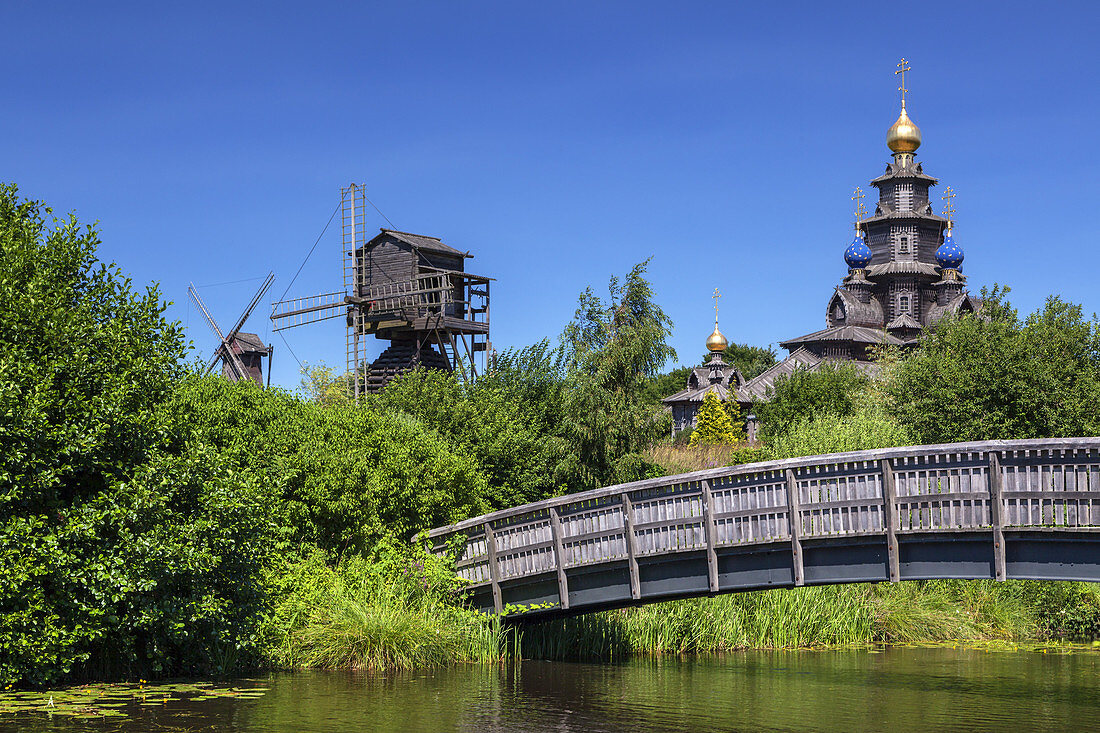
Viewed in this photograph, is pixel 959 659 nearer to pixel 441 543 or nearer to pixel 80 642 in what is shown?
pixel 441 543

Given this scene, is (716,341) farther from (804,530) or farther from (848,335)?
(804,530)

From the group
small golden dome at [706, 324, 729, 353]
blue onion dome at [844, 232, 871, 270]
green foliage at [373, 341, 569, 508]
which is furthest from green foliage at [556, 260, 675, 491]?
small golden dome at [706, 324, 729, 353]

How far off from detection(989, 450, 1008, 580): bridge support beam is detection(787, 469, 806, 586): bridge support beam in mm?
3102

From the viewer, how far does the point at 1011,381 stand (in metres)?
36.4

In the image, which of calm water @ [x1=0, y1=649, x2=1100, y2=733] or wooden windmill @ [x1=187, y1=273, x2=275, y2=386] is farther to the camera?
wooden windmill @ [x1=187, y1=273, x2=275, y2=386]

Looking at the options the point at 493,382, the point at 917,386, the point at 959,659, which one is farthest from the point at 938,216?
the point at 959,659

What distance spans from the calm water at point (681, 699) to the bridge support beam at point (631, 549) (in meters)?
1.70

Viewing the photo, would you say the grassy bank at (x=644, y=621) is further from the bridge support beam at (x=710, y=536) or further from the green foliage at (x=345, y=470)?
the bridge support beam at (x=710, y=536)

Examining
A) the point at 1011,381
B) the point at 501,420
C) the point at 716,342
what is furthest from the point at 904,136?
the point at 501,420

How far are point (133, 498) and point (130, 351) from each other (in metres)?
2.66

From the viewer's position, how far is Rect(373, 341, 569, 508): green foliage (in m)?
33.3

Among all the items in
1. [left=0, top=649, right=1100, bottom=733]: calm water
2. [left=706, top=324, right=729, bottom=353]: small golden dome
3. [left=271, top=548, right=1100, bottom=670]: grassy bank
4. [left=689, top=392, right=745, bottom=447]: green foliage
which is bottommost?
[left=0, top=649, right=1100, bottom=733]: calm water

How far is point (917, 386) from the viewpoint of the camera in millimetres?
38781

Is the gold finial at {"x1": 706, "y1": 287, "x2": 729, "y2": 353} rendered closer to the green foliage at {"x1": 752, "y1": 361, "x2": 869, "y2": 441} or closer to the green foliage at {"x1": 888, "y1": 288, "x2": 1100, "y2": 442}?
the green foliage at {"x1": 752, "y1": 361, "x2": 869, "y2": 441}
